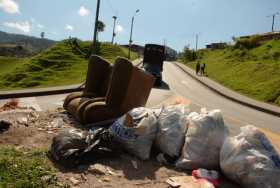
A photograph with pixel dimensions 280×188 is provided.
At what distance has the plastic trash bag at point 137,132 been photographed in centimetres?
608

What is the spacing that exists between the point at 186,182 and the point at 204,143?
34.6 inches

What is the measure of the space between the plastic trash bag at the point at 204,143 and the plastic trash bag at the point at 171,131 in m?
0.15

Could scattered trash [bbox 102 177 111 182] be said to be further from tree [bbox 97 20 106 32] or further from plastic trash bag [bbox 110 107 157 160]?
tree [bbox 97 20 106 32]

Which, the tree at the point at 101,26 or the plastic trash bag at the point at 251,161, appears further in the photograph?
the tree at the point at 101,26

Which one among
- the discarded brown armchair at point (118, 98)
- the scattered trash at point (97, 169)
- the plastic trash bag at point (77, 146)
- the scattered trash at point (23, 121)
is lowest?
the scattered trash at point (23, 121)

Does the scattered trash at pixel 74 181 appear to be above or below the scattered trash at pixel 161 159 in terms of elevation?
below

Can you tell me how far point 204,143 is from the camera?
19.0 feet

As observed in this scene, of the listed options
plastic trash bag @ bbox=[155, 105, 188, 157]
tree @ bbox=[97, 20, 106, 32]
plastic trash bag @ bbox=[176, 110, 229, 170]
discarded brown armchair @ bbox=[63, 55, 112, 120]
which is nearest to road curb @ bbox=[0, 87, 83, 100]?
discarded brown armchair @ bbox=[63, 55, 112, 120]

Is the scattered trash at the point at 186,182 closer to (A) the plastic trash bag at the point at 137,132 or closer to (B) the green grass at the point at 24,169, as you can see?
(A) the plastic trash bag at the point at 137,132

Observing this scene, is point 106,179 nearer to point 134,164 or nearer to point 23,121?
point 134,164

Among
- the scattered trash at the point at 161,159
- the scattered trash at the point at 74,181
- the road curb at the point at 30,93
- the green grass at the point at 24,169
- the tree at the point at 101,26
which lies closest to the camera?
the green grass at the point at 24,169

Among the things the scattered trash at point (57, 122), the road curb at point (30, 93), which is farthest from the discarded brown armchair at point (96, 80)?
the road curb at point (30, 93)

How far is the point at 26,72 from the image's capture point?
3900 centimetres

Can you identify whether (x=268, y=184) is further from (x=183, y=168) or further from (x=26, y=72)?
(x=26, y=72)
